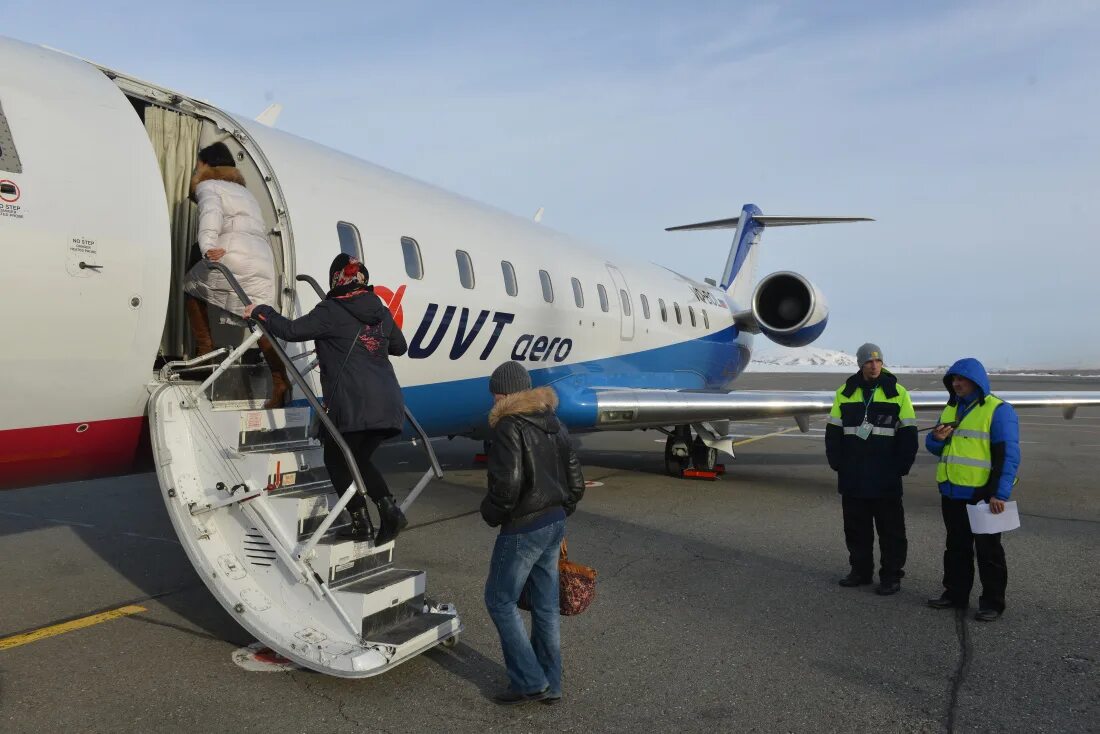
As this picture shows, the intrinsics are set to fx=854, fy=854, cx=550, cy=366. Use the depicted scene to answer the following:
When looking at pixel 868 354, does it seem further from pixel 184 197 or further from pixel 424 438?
pixel 184 197

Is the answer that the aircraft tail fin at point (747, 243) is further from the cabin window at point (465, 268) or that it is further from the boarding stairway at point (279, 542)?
the boarding stairway at point (279, 542)

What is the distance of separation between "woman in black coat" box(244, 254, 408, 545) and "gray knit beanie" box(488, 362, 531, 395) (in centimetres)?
83

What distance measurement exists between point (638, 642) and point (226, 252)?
353 cm

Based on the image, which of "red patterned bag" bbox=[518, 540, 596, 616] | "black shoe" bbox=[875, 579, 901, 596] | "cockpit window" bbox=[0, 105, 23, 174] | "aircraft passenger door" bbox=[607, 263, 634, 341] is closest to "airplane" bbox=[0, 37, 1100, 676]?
"cockpit window" bbox=[0, 105, 23, 174]

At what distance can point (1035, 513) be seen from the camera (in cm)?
956

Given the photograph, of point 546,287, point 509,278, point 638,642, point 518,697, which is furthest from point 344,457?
point 546,287

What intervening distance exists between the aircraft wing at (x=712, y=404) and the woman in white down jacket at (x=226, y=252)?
5352mm

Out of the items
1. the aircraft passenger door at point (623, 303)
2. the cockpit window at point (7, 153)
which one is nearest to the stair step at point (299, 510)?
the cockpit window at point (7, 153)

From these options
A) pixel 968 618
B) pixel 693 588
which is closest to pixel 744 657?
pixel 693 588

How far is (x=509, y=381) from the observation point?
14.0 ft

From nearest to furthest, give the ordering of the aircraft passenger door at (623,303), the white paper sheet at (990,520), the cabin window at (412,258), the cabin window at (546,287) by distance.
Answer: the white paper sheet at (990,520) → the cabin window at (412,258) → the cabin window at (546,287) → the aircraft passenger door at (623,303)

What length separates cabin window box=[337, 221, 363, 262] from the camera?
6.95 meters

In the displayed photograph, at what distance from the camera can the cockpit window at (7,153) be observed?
4402 millimetres

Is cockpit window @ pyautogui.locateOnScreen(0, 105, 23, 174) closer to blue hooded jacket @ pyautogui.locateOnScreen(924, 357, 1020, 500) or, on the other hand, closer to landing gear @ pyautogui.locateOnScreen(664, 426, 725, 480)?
blue hooded jacket @ pyautogui.locateOnScreen(924, 357, 1020, 500)
